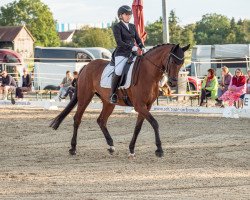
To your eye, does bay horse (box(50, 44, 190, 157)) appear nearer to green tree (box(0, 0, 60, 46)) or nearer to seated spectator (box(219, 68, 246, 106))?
seated spectator (box(219, 68, 246, 106))

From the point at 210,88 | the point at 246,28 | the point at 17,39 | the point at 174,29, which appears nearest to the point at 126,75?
the point at 210,88

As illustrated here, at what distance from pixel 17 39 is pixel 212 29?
107 feet

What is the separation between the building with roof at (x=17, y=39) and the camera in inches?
3659

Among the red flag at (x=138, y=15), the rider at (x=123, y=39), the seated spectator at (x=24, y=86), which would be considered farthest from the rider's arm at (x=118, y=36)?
the seated spectator at (x=24, y=86)

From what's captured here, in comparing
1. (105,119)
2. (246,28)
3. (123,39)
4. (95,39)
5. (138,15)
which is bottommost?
(105,119)

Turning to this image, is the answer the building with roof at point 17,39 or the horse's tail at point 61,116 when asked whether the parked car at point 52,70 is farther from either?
the building with roof at point 17,39

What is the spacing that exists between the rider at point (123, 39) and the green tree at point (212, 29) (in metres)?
80.4

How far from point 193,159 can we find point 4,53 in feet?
126

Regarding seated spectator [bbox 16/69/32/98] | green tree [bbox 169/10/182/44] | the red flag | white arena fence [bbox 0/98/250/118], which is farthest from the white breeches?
green tree [bbox 169/10/182/44]

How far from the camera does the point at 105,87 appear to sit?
1362 cm

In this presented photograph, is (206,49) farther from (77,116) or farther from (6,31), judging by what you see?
(6,31)

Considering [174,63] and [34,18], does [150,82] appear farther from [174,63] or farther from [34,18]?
[34,18]

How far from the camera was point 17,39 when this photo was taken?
92.9 m

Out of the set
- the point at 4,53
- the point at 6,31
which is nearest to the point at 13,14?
the point at 6,31
